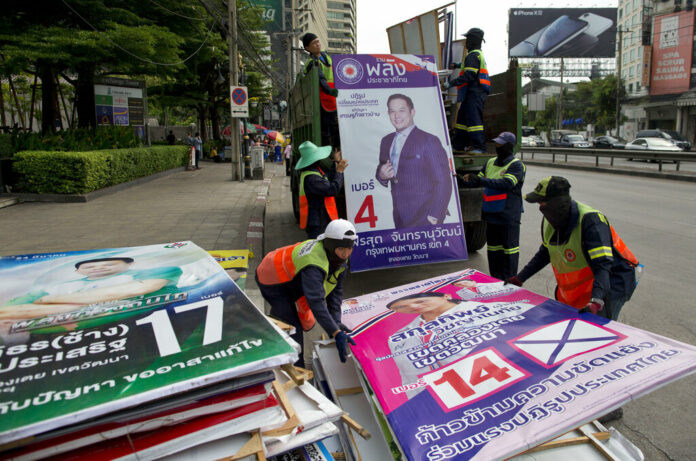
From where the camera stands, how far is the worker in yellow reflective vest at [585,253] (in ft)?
9.70

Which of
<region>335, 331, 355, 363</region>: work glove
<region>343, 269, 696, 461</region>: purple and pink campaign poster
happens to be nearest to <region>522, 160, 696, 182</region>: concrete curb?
<region>343, 269, 696, 461</region>: purple and pink campaign poster

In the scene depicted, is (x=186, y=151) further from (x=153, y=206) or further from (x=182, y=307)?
(x=182, y=307)

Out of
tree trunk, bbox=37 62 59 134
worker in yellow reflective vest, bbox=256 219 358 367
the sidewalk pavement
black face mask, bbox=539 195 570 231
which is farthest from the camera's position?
tree trunk, bbox=37 62 59 134

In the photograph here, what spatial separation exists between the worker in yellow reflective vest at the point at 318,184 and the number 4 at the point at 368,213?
0.25 metres

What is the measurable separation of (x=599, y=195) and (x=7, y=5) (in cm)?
1611

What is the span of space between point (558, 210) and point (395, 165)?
2.23m

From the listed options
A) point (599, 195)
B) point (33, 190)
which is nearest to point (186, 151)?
point (33, 190)

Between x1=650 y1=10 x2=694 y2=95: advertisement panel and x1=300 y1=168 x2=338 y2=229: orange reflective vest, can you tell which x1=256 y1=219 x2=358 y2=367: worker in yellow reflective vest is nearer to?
x1=300 y1=168 x2=338 y2=229: orange reflective vest

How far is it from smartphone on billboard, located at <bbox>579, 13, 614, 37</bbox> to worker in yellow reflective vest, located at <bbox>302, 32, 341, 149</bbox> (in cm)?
4999

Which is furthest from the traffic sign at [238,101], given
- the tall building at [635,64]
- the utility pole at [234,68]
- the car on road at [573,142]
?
the tall building at [635,64]

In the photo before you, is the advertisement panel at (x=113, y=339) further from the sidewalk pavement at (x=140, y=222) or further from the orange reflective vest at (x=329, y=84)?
the orange reflective vest at (x=329, y=84)

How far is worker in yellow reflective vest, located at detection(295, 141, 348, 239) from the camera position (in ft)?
15.6

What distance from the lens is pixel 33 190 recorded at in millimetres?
11172

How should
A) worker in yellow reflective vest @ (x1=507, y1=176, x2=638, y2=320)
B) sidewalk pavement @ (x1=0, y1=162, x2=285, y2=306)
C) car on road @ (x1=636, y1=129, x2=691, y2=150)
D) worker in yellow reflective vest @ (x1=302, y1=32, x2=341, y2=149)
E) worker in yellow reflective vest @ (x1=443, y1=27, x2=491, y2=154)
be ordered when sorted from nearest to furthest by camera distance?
worker in yellow reflective vest @ (x1=507, y1=176, x2=638, y2=320) → worker in yellow reflective vest @ (x1=302, y1=32, x2=341, y2=149) → worker in yellow reflective vest @ (x1=443, y1=27, x2=491, y2=154) → sidewalk pavement @ (x1=0, y1=162, x2=285, y2=306) → car on road @ (x1=636, y1=129, x2=691, y2=150)
